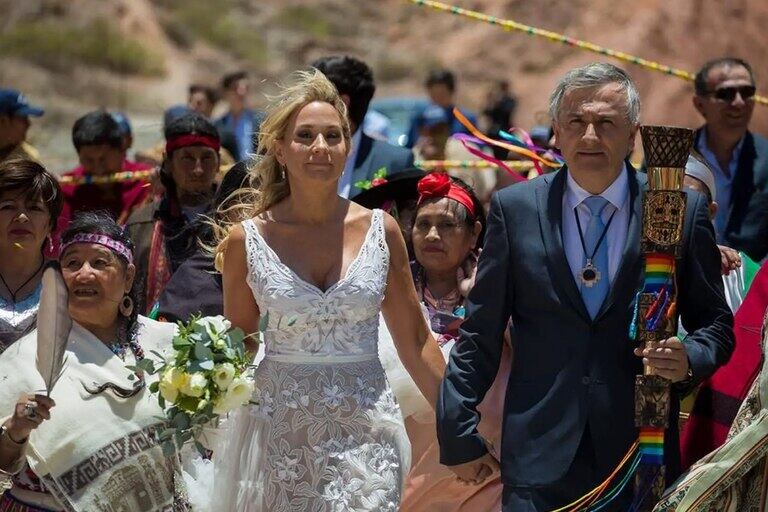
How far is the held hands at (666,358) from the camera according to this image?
518cm

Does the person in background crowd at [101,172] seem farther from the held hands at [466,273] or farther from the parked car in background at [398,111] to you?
the parked car in background at [398,111]

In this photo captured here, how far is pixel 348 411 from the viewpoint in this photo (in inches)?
241

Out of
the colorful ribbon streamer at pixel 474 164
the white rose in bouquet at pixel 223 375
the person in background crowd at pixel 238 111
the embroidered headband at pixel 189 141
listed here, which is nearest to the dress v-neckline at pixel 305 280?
the white rose in bouquet at pixel 223 375

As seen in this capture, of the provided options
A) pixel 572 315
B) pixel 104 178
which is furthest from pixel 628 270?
pixel 104 178

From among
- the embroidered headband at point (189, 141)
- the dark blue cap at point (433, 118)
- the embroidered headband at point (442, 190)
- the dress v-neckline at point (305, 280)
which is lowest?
the dress v-neckline at point (305, 280)

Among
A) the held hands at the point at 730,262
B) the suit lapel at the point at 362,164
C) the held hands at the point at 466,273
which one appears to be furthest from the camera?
the suit lapel at the point at 362,164

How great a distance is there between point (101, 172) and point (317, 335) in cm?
500

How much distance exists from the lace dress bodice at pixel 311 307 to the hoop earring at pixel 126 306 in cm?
56

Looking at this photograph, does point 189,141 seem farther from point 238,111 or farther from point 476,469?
point 238,111

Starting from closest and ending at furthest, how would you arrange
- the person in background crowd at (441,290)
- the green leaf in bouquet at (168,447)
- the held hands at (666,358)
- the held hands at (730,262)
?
the held hands at (666,358) < the green leaf in bouquet at (168,447) < the person in background crowd at (441,290) < the held hands at (730,262)

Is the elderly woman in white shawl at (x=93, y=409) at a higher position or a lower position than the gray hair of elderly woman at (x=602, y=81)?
lower

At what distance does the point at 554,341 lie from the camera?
545 centimetres

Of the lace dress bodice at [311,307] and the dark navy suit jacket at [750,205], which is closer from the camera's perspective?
the lace dress bodice at [311,307]

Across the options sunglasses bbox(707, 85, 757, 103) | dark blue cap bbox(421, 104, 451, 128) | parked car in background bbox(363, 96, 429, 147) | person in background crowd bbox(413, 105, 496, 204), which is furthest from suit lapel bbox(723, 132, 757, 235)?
parked car in background bbox(363, 96, 429, 147)
